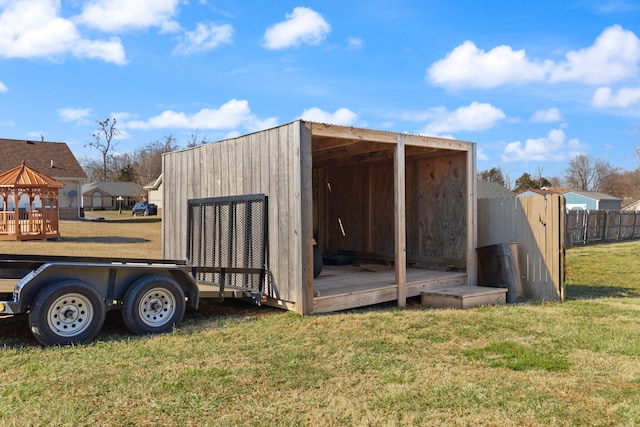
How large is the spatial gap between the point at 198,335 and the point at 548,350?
12.4 feet

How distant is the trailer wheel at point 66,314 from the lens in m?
5.21

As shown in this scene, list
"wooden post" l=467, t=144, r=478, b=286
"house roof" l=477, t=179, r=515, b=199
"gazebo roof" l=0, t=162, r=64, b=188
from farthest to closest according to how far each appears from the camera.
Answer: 1. "house roof" l=477, t=179, r=515, b=199
2. "gazebo roof" l=0, t=162, r=64, b=188
3. "wooden post" l=467, t=144, r=478, b=286

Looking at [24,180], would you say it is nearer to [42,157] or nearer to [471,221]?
[42,157]

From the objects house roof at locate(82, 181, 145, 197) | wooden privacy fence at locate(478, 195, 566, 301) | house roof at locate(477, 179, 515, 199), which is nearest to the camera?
wooden privacy fence at locate(478, 195, 566, 301)

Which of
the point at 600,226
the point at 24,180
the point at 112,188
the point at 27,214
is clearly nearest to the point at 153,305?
the point at 24,180

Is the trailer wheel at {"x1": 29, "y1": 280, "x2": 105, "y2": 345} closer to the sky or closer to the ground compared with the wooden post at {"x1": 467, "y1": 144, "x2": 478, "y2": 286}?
closer to the ground

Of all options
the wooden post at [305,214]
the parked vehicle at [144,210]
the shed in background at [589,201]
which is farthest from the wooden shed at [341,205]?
the shed in background at [589,201]

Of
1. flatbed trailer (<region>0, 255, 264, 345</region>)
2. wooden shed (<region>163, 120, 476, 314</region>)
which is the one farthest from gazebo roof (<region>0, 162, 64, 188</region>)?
flatbed trailer (<region>0, 255, 264, 345</region>)

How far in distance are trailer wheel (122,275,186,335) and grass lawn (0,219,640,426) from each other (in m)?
0.19

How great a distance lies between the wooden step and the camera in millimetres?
8094

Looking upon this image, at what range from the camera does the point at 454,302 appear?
26.6 feet

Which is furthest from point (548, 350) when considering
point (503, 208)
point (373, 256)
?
point (373, 256)

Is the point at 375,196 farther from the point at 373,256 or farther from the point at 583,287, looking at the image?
the point at 583,287

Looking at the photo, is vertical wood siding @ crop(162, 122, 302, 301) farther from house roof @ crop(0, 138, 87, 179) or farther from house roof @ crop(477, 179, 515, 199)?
house roof @ crop(477, 179, 515, 199)
